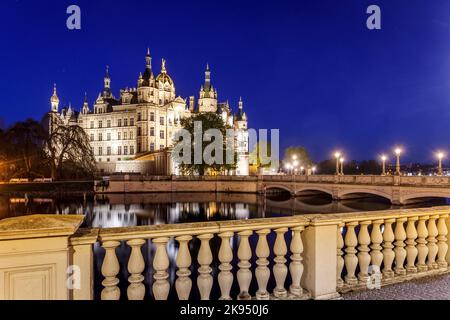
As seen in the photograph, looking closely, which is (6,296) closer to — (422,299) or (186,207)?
(422,299)

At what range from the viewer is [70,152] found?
32.9 m

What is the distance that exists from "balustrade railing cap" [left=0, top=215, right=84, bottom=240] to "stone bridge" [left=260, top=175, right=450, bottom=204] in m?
35.4

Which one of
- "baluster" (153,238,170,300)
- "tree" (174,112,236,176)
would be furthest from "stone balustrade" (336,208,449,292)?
"tree" (174,112,236,176)

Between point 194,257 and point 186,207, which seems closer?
point 194,257

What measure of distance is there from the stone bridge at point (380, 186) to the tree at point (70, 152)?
31743mm

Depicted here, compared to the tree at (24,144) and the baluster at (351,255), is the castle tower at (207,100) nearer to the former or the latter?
the tree at (24,144)

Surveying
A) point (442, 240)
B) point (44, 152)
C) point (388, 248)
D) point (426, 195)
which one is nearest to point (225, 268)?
point (388, 248)

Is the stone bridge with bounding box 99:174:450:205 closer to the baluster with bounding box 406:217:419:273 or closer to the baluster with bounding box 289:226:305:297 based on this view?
the baluster with bounding box 406:217:419:273

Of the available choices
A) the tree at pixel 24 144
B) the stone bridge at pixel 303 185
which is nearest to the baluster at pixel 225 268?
the stone bridge at pixel 303 185

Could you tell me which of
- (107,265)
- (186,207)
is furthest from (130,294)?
(186,207)

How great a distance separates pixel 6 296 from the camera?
2.83 m

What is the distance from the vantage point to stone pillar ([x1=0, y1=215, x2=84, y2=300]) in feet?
9.30

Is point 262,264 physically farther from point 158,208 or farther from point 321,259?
point 158,208
